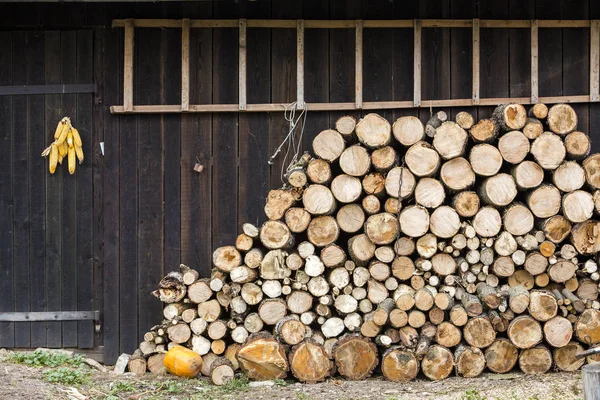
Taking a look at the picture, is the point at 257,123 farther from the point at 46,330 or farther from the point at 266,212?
the point at 46,330

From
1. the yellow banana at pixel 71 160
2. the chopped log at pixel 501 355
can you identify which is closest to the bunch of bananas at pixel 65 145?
the yellow banana at pixel 71 160

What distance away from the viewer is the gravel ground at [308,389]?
507 centimetres

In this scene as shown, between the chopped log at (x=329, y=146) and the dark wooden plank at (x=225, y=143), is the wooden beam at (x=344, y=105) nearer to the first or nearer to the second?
the dark wooden plank at (x=225, y=143)

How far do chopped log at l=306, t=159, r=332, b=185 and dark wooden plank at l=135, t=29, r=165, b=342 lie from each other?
139 centimetres

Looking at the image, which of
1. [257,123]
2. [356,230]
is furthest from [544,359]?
[257,123]

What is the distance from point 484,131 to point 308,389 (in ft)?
7.88

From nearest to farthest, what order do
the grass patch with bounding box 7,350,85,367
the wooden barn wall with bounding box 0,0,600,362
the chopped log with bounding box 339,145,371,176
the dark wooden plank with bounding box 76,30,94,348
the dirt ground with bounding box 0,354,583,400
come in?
the dirt ground with bounding box 0,354,583,400 < the chopped log with bounding box 339,145,371,176 < the grass patch with bounding box 7,350,85,367 < the wooden barn wall with bounding box 0,0,600,362 < the dark wooden plank with bounding box 76,30,94,348

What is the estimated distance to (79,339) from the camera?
619 centimetres

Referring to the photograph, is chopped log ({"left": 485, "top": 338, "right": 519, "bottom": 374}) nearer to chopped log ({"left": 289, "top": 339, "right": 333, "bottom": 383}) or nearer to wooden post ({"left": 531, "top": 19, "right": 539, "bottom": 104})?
chopped log ({"left": 289, "top": 339, "right": 333, "bottom": 383})

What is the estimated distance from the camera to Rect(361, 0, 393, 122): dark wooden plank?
19.8 ft

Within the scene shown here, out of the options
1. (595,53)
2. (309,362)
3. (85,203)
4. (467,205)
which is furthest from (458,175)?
(85,203)

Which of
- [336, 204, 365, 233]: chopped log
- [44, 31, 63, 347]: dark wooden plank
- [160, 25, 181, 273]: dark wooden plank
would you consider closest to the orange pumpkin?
[160, 25, 181, 273]: dark wooden plank

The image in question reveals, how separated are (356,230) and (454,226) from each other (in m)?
0.75

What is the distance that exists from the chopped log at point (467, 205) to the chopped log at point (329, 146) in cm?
99
